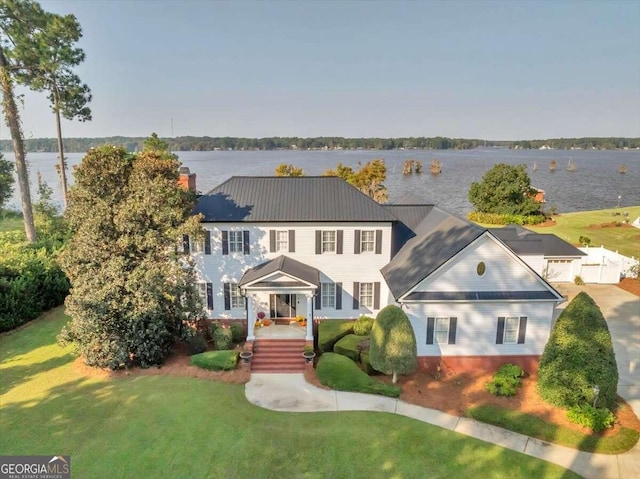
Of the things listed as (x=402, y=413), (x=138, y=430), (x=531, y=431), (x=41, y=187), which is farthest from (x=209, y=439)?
(x=41, y=187)

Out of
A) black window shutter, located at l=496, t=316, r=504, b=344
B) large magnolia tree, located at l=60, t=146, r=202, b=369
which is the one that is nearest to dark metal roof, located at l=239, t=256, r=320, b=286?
large magnolia tree, located at l=60, t=146, r=202, b=369

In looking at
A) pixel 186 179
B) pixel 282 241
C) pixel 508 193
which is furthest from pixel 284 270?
pixel 508 193

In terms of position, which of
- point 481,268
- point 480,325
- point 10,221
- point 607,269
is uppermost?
point 481,268

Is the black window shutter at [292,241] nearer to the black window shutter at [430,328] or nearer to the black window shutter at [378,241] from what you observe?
the black window shutter at [378,241]

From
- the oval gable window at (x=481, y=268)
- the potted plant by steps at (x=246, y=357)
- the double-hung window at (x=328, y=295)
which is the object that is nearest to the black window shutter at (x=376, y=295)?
the double-hung window at (x=328, y=295)

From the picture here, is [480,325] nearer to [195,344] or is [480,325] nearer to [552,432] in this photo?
[552,432]
